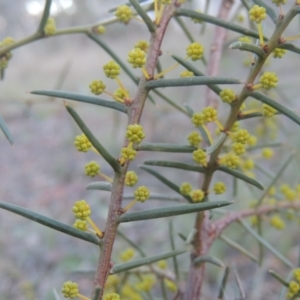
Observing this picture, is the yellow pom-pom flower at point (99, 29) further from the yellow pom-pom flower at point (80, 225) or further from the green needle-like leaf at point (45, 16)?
the yellow pom-pom flower at point (80, 225)

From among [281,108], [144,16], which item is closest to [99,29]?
[144,16]

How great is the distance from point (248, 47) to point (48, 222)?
21 cm

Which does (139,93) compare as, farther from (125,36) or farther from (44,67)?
(44,67)

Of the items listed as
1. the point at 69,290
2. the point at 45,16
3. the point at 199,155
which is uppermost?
the point at 45,16

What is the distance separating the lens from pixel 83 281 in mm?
1877

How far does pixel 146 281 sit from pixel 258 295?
29.3 inches

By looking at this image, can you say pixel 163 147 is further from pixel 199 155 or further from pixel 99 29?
pixel 99 29

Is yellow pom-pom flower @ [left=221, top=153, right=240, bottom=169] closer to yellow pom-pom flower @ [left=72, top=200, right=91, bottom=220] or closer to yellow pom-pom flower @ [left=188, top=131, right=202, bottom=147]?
yellow pom-pom flower @ [left=188, top=131, right=202, bottom=147]

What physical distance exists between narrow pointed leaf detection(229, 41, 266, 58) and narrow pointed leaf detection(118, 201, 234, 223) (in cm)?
12

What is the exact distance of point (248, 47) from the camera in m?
0.34

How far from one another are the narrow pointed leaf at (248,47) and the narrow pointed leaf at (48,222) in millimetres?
187

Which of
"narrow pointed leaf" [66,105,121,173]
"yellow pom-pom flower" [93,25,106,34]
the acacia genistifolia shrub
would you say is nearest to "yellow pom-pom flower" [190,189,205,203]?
the acacia genistifolia shrub

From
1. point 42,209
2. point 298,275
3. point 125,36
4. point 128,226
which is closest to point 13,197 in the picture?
point 42,209

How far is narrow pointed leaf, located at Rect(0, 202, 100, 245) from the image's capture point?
1.11ft
